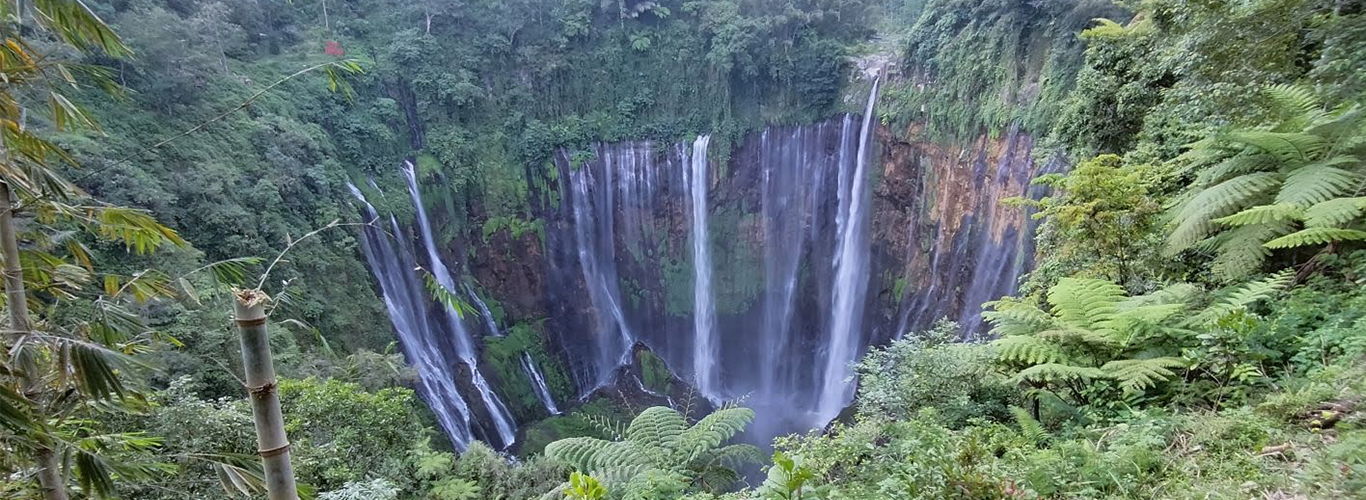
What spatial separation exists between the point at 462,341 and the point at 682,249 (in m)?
8.16

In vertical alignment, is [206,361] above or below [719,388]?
above

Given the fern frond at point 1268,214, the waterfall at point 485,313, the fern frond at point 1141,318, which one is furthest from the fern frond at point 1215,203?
the waterfall at point 485,313

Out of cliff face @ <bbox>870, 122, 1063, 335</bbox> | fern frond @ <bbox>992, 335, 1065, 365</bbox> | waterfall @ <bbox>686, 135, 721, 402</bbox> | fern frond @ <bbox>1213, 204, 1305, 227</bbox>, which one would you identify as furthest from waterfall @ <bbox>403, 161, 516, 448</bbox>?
fern frond @ <bbox>1213, 204, 1305, 227</bbox>

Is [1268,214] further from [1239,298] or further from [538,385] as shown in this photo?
[538,385]

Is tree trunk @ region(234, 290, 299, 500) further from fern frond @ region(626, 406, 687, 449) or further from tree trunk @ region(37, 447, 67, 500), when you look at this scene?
fern frond @ region(626, 406, 687, 449)

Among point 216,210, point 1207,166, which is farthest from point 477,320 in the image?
point 1207,166

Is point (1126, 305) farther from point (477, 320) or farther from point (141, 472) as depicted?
point (477, 320)

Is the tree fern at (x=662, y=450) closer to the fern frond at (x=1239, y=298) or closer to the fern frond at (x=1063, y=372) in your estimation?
the fern frond at (x=1063, y=372)

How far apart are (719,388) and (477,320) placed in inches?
322

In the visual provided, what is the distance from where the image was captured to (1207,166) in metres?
5.91

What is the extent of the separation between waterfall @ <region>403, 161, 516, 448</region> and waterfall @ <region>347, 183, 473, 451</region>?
82 cm

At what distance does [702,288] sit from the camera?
75.2 feet

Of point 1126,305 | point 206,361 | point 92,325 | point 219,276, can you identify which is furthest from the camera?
point 206,361

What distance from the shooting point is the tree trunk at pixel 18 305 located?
1.80 m
